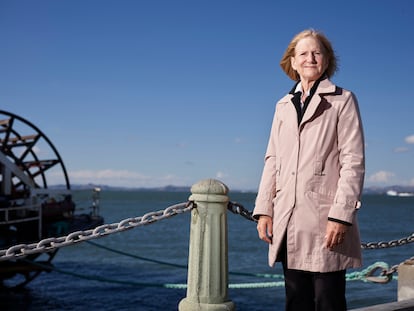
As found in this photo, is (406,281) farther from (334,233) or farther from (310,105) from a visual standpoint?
(310,105)

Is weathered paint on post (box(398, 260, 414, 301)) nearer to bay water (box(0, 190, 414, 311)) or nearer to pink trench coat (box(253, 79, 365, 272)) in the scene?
pink trench coat (box(253, 79, 365, 272))

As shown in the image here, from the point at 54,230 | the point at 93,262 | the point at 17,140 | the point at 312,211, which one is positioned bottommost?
the point at 93,262

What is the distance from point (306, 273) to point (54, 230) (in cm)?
1692

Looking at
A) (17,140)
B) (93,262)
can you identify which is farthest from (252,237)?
(17,140)

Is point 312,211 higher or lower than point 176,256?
higher

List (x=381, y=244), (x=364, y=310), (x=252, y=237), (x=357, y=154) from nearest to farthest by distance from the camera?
(x=357, y=154)
(x=364, y=310)
(x=381, y=244)
(x=252, y=237)

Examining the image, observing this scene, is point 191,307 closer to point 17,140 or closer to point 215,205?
point 215,205

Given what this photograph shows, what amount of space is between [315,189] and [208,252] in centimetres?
80

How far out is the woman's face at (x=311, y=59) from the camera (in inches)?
114

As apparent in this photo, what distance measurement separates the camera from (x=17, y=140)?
22656mm

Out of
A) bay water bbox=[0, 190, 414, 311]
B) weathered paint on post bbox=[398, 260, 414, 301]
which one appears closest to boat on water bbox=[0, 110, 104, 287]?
bay water bbox=[0, 190, 414, 311]

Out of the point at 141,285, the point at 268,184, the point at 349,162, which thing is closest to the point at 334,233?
the point at 349,162

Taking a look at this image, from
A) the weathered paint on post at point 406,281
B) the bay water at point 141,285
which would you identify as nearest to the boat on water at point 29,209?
the bay water at point 141,285

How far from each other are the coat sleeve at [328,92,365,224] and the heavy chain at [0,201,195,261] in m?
0.95
